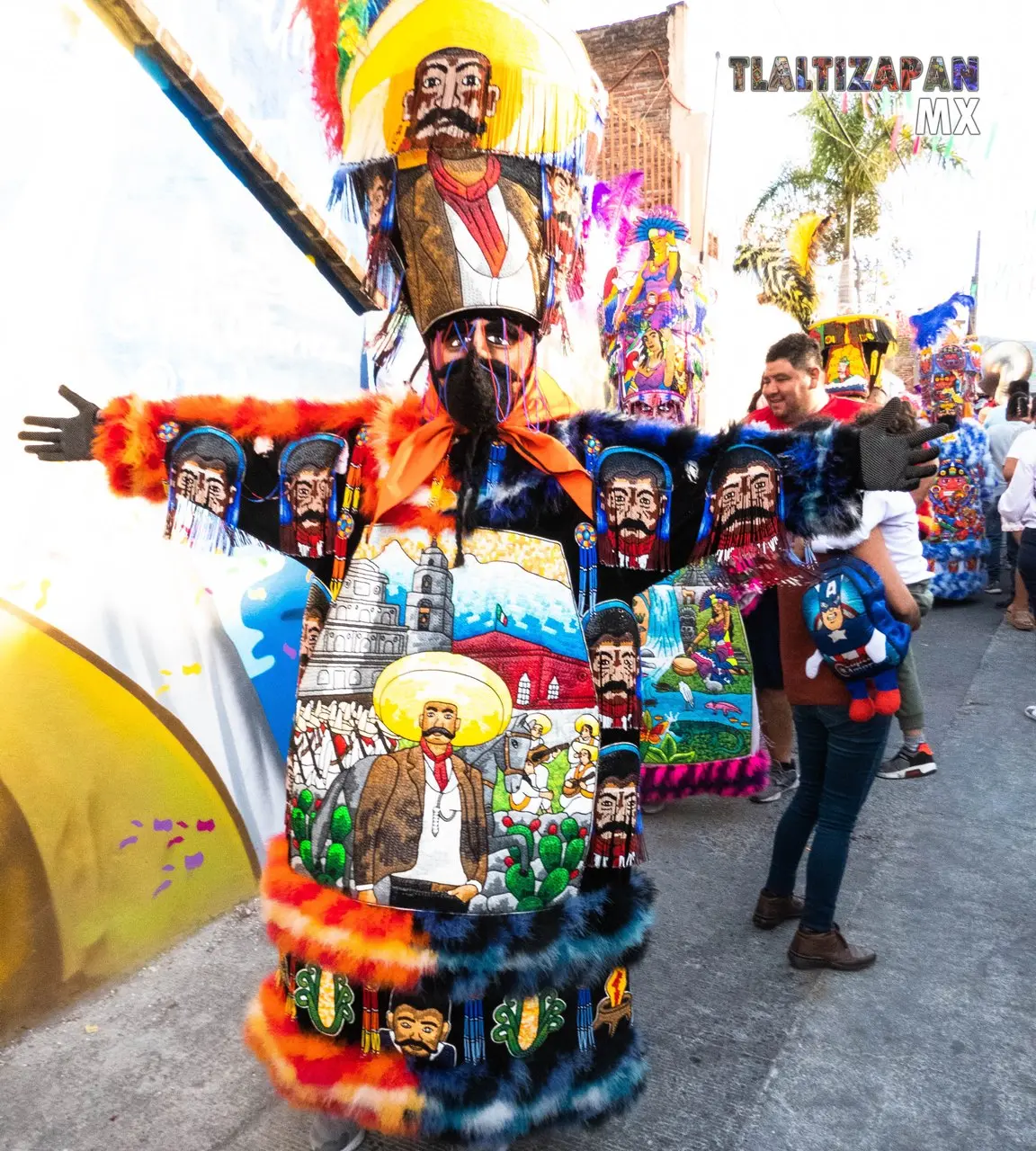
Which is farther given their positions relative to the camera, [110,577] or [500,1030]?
[110,577]

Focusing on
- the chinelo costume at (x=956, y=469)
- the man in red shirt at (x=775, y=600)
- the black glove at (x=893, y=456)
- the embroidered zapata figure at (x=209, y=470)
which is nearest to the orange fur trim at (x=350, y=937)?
the embroidered zapata figure at (x=209, y=470)

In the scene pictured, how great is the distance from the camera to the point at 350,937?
5.74 feet

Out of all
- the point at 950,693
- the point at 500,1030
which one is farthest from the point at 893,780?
the point at 500,1030

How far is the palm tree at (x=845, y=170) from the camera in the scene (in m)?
13.9

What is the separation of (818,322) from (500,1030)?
5.75m

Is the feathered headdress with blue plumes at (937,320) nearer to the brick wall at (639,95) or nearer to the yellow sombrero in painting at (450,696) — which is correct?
the brick wall at (639,95)

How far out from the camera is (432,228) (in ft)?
5.84

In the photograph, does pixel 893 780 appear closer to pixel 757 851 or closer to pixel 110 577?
pixel 757 851

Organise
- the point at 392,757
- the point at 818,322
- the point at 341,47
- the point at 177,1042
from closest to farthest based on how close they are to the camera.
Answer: the point at 392,757, the point at 341,47, the point at 177,1042, the point at 818,322

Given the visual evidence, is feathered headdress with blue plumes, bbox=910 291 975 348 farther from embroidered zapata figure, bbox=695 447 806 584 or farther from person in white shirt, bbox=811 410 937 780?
embroidered zapata figure, bbox=695 447 806 584

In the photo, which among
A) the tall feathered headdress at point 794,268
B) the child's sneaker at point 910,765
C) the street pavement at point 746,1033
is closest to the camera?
the street pavement at point 746,1033

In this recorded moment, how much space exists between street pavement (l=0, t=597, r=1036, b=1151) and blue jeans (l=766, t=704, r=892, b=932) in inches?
11.9

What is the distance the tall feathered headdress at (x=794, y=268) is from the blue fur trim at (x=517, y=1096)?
22.0 feet

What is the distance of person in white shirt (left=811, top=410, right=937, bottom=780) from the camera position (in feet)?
8.95
